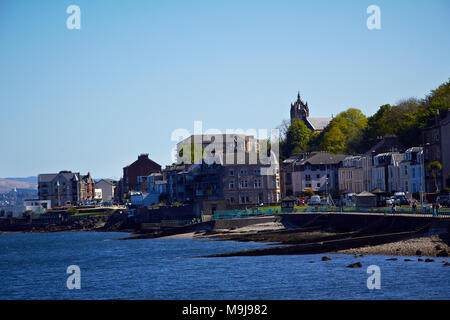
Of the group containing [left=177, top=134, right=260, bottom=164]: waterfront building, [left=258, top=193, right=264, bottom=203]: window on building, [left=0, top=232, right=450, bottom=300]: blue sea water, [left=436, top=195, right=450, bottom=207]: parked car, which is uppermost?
[left=177, top=134, right=260, bottom=164]: waterfront building

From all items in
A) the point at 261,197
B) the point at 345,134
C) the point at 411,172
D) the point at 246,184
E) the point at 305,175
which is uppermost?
the point at 345,134

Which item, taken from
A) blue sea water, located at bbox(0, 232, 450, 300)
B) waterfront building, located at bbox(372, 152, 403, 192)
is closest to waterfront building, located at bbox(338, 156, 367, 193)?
waterfront building, located at bbox(372, 152, 403, 192)

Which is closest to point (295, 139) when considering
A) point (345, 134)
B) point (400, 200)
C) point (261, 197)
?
point (345, 134)

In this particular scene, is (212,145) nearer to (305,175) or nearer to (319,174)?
(305,175)

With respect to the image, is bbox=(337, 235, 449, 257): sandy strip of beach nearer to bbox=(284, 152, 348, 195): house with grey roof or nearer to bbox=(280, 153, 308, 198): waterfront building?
bbox=(284, 152, 348, 195): house with grey roof

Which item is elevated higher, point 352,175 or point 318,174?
point 318,174

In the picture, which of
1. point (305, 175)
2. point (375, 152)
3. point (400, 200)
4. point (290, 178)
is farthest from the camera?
point (290, 178)

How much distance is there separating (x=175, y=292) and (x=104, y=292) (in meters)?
5.76

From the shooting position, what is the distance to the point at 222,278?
51.2 meters

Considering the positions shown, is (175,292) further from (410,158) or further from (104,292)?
(410,158)

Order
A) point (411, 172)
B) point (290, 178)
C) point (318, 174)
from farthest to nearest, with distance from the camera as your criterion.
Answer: point (290, 178) < point (318, 174) < point (411, 172)

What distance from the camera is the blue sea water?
139 ft

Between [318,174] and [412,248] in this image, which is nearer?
[412,248]

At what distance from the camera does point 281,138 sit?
620ft
